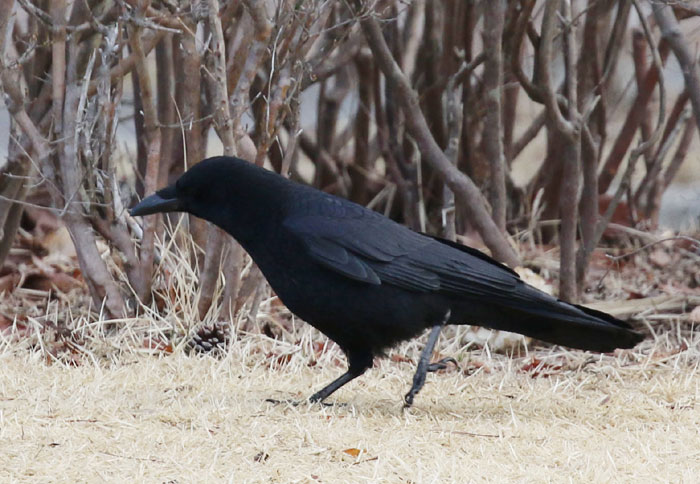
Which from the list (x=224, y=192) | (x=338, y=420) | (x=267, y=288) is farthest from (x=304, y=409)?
(x=267, y=288)

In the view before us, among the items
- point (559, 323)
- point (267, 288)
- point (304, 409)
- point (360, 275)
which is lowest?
point (267, 288)

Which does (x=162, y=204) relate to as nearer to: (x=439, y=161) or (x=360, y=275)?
(x=360, y=275)

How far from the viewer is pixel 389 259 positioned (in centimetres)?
345

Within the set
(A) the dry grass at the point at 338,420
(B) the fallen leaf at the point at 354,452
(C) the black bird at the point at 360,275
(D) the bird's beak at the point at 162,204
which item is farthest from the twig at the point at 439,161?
(B) the fallen leaf at the point at 354,452

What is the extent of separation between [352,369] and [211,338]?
100 centimetres

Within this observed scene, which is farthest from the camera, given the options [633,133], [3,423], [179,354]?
[633,133]

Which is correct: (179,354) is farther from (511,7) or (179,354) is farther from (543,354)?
(511,7)

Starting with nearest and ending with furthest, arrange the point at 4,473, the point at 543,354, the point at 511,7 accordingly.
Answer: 1. the point at 4,473
2. the point at 543,354
3. the point at 511,7

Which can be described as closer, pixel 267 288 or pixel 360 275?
pixel 360 275

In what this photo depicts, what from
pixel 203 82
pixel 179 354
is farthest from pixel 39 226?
pixel 179 354

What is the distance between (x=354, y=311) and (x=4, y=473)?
117 centimetres

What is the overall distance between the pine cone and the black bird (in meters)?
0.91

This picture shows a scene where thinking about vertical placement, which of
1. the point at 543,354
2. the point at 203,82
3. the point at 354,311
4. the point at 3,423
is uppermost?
the point at 203,82

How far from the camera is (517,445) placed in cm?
299
